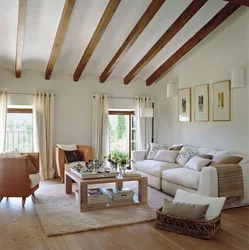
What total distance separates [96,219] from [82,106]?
3859 millimetres

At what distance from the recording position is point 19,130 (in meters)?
6.86

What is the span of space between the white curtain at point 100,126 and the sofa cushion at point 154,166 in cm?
138

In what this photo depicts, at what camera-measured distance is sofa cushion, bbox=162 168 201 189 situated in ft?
14.6

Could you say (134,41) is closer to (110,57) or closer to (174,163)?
(110,57)

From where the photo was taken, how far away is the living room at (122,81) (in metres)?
3.37

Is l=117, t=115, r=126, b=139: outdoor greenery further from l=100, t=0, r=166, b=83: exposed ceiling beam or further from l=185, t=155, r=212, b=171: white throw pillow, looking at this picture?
l=185, t=155, r=212, b=171: white throw pillow

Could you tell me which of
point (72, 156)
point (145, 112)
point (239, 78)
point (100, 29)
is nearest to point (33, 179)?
point (72, 156)

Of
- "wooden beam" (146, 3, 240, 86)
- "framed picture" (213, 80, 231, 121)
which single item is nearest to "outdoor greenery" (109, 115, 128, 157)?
"wooden beam" (146, 3, 240, 86)

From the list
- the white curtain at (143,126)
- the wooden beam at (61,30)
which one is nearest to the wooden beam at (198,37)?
the white curtain at (143,126)

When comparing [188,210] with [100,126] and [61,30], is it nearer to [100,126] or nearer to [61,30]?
[61,30]

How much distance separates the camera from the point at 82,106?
23.6ft

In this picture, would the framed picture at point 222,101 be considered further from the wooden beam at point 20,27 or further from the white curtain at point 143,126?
the wooden beam at point 20,27

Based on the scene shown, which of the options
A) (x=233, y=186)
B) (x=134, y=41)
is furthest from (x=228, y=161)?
(x=134, y=41)

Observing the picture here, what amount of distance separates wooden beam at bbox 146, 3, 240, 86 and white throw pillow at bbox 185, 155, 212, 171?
2.35m
